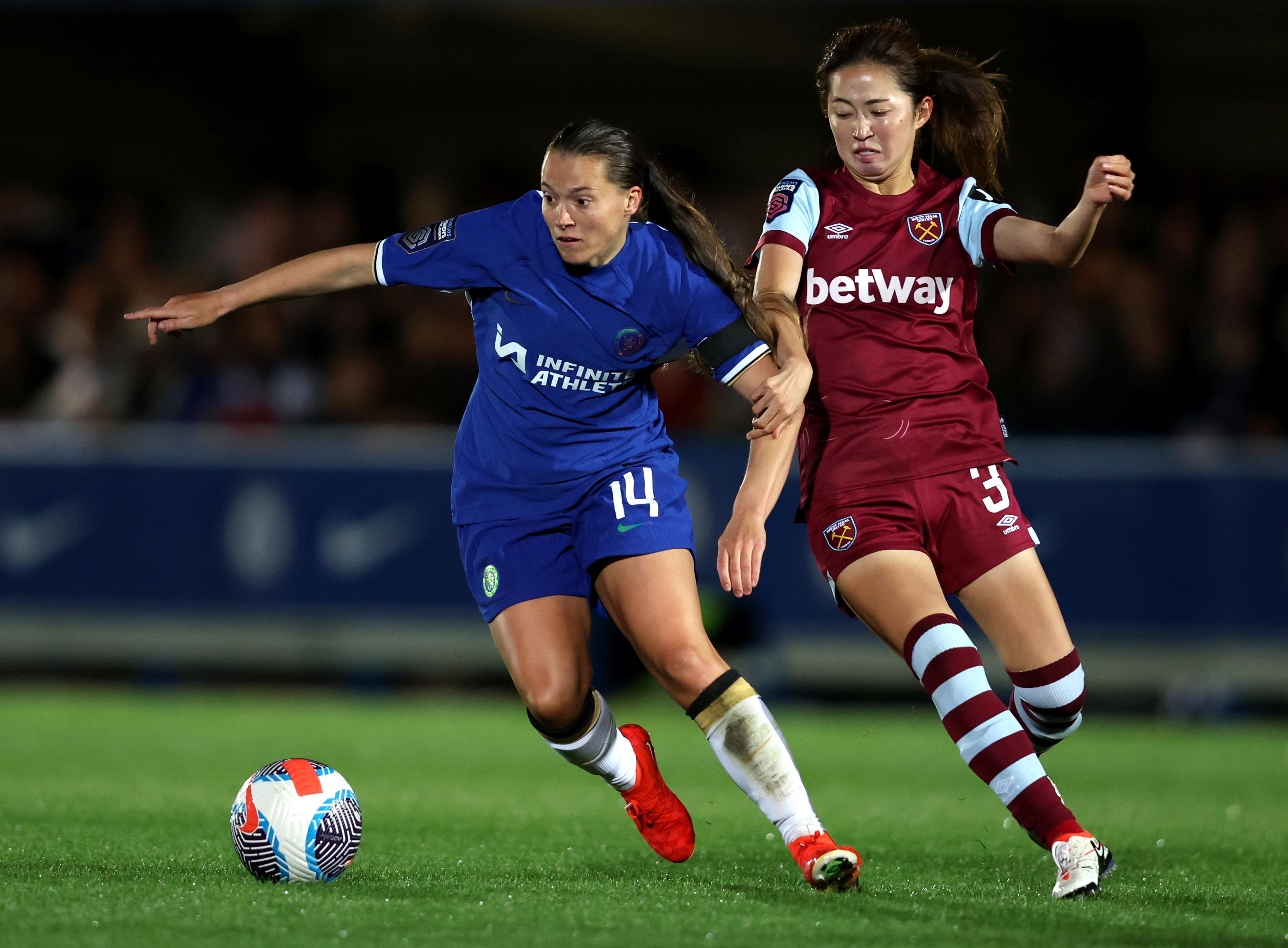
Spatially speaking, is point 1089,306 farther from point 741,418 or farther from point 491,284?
point 491,284

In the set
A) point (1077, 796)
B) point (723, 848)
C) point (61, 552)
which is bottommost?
point (1077, 796)

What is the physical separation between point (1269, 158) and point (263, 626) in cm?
882

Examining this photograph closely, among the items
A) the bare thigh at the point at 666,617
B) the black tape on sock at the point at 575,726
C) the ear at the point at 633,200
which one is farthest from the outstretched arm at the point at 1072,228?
the black tape on sock at the point at 575,726

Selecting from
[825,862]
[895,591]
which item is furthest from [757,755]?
[895,591]

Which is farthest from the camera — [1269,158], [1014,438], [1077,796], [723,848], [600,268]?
[1269,158]

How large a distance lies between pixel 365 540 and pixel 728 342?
22.4 feet

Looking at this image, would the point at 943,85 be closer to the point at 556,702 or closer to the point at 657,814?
the point at 556,702

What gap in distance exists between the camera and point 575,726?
203 inches

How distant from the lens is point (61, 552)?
452 inches

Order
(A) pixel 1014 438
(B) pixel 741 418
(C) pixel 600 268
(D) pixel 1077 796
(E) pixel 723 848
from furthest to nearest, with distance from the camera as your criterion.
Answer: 1. (B) pixel 741 418
2. (A) pixel 1014 438
3. (D) pixel 1077 796
4. (E) pixel 723 848
5. (C) pixel 600 268

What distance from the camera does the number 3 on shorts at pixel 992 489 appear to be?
16.5 ft

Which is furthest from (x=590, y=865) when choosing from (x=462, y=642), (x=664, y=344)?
(x=462, y=642)

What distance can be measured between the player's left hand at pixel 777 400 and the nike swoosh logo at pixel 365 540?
680 centimetres

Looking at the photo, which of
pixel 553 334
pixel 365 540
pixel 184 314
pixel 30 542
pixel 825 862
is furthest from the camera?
pixel 30 542
